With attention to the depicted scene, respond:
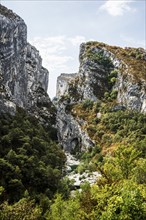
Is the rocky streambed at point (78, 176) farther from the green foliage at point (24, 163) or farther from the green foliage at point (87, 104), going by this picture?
the green foliage at point (87, 104)

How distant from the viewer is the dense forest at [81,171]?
31844 mm

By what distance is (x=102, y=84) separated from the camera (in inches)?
5640

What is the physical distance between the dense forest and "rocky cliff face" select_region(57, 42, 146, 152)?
4.33m

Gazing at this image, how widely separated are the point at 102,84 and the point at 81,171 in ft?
170

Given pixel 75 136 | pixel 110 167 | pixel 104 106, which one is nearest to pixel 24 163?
pixel 110 167

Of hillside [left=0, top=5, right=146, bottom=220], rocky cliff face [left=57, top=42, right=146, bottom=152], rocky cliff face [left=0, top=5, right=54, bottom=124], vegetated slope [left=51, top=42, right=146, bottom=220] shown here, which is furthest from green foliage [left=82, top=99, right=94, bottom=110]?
rocky cliff face [left=0, top=5, right=54, bottom=124]

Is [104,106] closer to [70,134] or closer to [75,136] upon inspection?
[75,136]

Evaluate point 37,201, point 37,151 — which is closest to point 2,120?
point 37,151

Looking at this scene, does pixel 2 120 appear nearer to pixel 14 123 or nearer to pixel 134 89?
pixel 14 123

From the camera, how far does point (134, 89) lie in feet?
422

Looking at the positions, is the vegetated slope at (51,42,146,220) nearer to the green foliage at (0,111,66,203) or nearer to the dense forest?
the dense forest

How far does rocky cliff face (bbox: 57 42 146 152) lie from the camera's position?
129 m

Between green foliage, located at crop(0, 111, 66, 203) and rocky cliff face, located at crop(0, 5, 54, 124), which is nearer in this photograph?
green foliage, located at crop(0, 111, 66, 203)

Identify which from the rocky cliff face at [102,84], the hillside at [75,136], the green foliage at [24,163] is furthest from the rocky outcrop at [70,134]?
the green foliage at [24,163]
